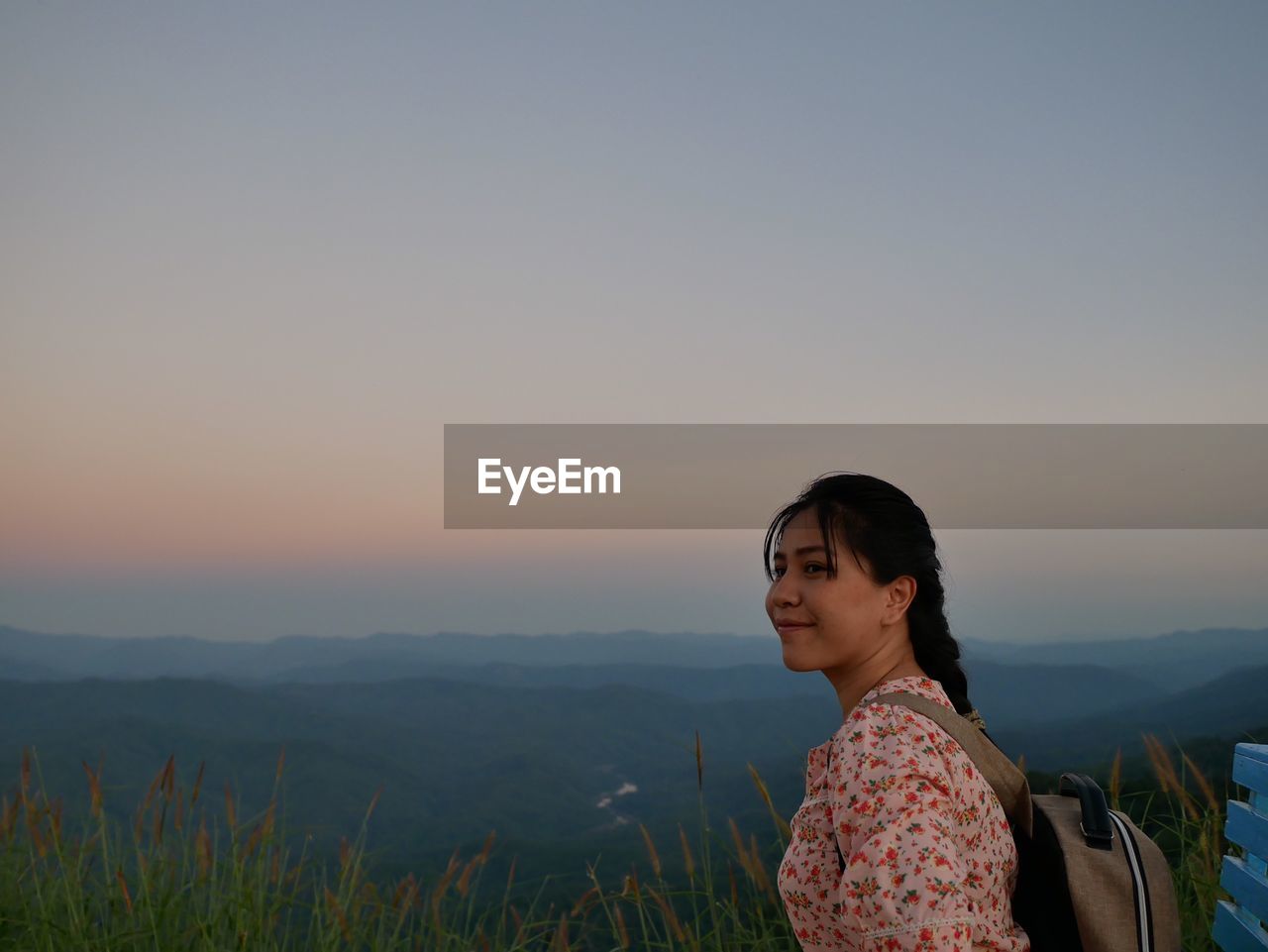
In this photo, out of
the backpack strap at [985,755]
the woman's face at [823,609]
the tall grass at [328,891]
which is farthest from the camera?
the tall grass at [328,891]

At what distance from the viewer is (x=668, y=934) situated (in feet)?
12.6

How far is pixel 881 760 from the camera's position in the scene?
5.42 ft

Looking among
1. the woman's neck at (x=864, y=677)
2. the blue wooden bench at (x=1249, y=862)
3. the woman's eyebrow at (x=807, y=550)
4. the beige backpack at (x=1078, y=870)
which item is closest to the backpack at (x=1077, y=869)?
the beige backpack at (x=1078, y=870)

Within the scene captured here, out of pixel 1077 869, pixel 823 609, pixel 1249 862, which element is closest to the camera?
pixel 1077 869

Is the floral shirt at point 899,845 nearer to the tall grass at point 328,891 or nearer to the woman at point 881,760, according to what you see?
the woman at point 881,760

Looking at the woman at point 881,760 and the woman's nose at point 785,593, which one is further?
the woman's nose at point 785,593

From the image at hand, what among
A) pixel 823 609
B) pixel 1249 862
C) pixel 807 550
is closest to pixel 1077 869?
pixel 823 609

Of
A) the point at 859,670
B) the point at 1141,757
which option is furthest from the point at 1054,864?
the point at 1141,757

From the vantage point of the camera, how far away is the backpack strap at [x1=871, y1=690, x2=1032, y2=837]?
1.83m

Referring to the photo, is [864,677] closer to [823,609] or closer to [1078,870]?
[823,609]

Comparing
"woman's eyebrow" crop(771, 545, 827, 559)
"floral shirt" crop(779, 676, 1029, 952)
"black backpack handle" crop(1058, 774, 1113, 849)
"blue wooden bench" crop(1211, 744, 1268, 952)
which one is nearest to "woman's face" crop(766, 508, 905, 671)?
"woman's eyebrow" crop(771, 545, 827, 559)

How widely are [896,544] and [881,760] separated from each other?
0.52 meters

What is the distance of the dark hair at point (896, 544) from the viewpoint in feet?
6.73

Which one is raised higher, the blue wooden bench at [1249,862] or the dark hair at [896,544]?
the dark hair at [896,544]
